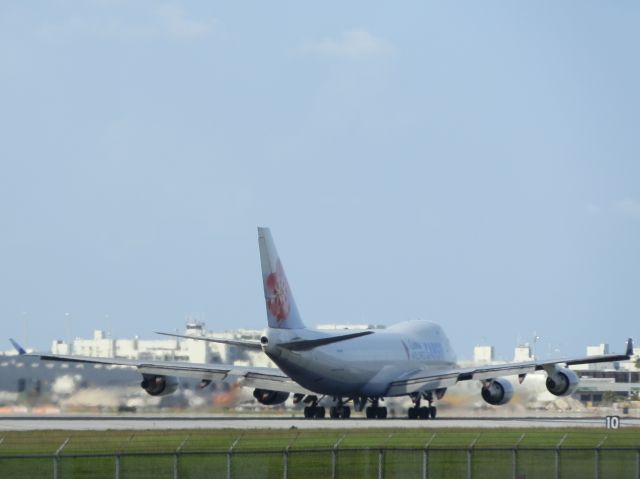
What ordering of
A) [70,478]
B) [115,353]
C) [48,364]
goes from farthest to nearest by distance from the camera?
1. [115,353]
2. [48,364]
3. [70,478]

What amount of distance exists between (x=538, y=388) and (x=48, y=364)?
29670 mm

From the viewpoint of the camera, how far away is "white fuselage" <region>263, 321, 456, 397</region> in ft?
225

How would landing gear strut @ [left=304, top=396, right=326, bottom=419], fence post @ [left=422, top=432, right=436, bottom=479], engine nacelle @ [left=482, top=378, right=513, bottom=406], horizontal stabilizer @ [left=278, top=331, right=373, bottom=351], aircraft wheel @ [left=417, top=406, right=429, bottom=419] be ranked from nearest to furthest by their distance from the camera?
fence post @ [left=422, top=432, right=436, bottom=479], horizontal stabilizer @ [left=278, top=331, right=373, bottom=351], engine nacelle @ [left=482, top=378, right=513, bottom=406], landing gear strut @ [left=304, top=396, right=326, bottom=419], aircraft wheel @ [left=417, top=406, right=429, bottom=419]

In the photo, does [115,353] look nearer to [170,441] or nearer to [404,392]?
[404,392]

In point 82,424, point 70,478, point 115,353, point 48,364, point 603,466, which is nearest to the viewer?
point 70,478

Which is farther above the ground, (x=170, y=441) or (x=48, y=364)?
(x=48, y=364)

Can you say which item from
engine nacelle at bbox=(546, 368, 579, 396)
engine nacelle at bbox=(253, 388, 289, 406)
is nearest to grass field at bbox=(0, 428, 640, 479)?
engine nacelle at bbox=(546, 368, 579, 396)

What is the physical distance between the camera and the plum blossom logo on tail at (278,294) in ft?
224

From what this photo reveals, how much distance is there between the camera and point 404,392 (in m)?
76.6

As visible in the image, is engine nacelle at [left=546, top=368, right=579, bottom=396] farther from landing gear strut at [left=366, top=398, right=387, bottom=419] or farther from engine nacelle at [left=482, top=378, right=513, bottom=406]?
landing gear strut at [left=366, top=398, right=387, bottom=419]

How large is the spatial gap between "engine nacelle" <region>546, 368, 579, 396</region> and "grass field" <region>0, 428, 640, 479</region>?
11090mm

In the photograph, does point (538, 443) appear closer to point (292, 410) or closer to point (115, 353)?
point (292, 410)

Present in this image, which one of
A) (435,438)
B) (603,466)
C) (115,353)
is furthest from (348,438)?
(115,353)

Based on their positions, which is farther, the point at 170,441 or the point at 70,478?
the point at 170,441
